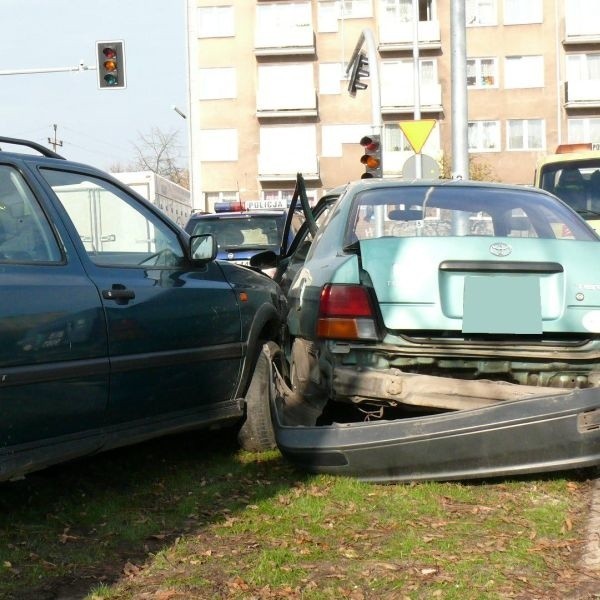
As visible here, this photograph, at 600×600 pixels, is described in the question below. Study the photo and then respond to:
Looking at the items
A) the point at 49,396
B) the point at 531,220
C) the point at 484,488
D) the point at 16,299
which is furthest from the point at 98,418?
the point at 531,220

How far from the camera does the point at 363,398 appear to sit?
16.1ft

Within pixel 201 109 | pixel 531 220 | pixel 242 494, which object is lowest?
pixel 242 494

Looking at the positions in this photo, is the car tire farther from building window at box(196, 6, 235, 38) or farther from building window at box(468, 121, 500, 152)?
building window at box(196, 6, 235, 38)

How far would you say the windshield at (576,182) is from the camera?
43.5 feet

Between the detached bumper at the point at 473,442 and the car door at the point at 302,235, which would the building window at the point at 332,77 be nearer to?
the car door at the point at 302,235

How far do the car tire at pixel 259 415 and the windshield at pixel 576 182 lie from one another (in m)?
8.27

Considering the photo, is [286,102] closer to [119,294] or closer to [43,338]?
[119,294]

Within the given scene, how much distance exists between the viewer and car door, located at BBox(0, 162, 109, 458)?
404 cm

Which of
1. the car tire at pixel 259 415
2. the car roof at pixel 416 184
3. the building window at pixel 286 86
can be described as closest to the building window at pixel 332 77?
the building window at pixel 286 86

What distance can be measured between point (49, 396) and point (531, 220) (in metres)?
2.99

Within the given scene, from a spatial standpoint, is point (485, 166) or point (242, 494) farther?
point (485, 166)

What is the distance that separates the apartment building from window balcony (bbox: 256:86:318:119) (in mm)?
49

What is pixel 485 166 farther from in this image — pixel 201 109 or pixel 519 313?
pixel 519 313

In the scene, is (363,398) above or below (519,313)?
below
